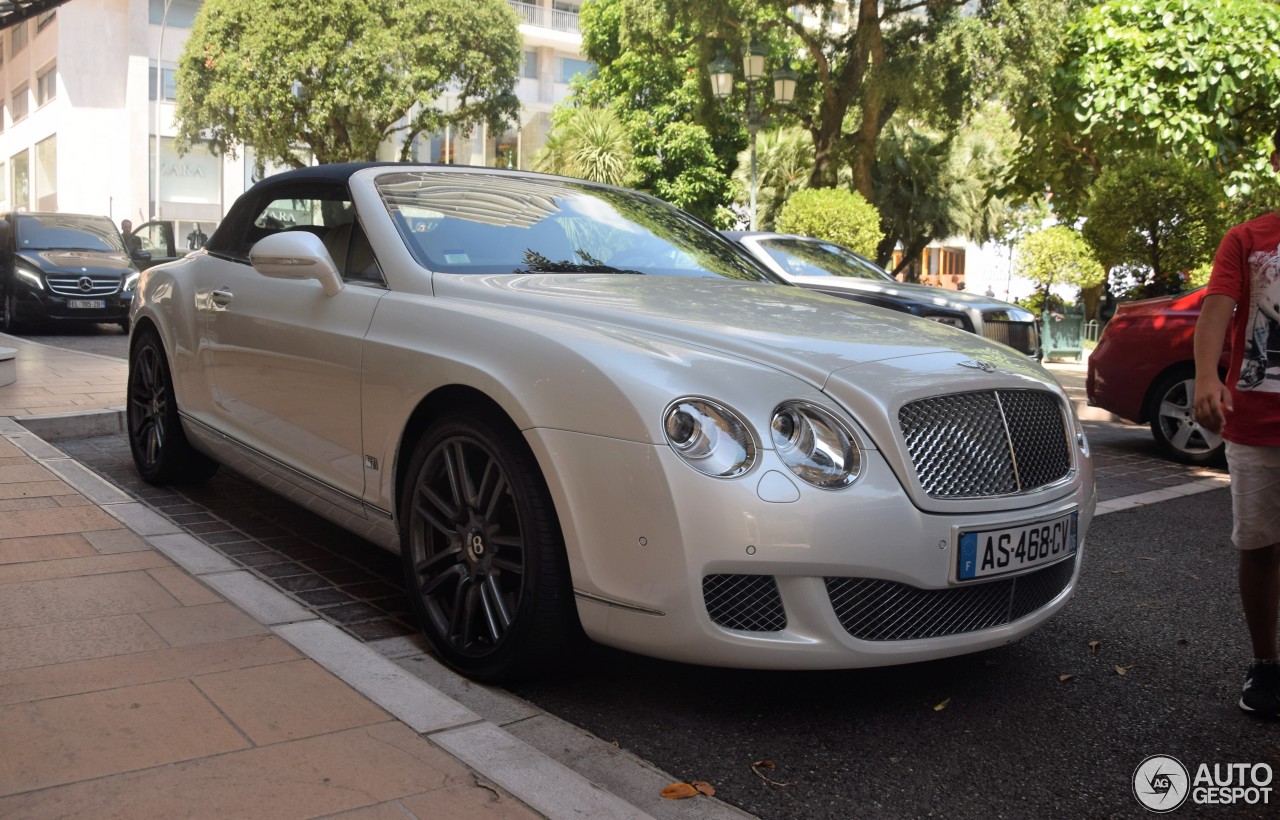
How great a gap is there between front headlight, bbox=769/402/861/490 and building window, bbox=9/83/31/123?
57427mm

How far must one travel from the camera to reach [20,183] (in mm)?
54656

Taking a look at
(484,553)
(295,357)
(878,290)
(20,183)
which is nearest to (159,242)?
(878,290)

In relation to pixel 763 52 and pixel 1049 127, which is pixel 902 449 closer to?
pixel 1049 127

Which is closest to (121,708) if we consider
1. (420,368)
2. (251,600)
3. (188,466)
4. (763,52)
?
(251,600)

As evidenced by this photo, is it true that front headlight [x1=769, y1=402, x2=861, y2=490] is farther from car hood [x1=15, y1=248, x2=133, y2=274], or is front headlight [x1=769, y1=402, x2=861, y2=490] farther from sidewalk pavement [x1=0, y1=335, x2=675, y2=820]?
car hood [x1=15, y1=248, x2=133, y2=274]

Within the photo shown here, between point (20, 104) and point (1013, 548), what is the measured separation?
197 ft

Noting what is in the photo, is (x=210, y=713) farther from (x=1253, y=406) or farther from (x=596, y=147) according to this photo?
(x=596, y=147)

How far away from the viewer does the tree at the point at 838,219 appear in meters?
23.0

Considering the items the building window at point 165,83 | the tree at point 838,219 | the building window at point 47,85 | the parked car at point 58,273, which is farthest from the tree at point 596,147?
the building window at point 47,85

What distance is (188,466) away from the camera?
5703 mm

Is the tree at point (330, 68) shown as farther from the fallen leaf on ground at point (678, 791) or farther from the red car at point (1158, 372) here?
the fallen leaf on ground at point (678, 791)

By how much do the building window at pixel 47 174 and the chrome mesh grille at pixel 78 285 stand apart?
34239 mm

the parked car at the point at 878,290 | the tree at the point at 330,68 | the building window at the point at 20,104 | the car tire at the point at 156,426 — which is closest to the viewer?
the car tire at the point at 156,426

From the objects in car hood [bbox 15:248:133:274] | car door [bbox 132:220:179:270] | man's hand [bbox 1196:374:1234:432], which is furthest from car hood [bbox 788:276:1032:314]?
car door [bbox 132:220:179:270]
